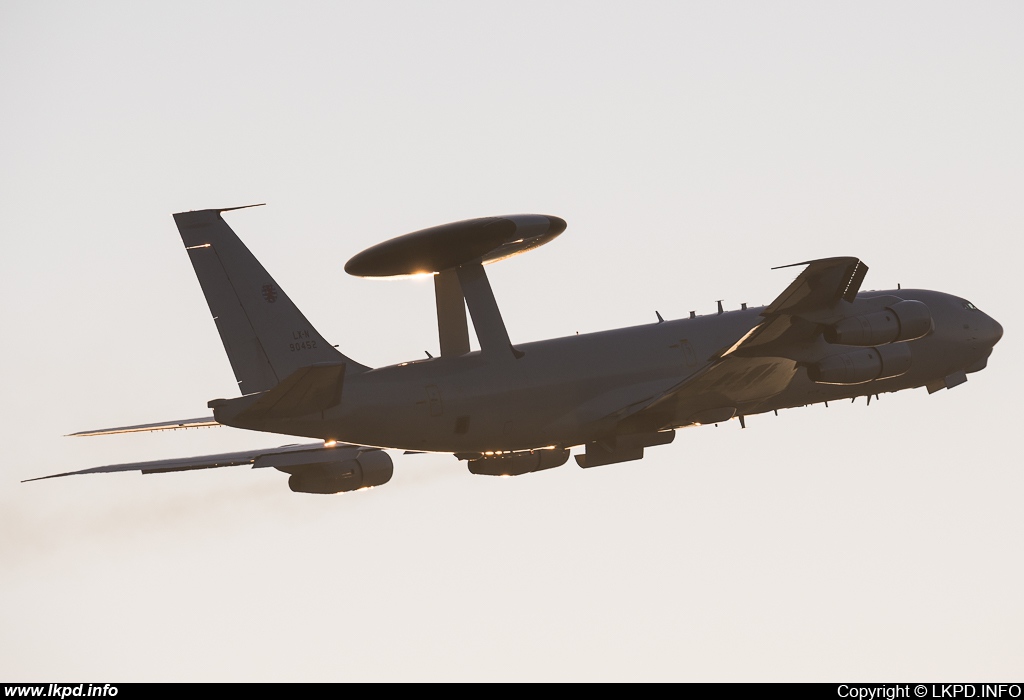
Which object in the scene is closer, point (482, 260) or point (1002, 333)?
point (482, 260)

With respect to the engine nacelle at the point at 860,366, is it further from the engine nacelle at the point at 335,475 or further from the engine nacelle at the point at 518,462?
the engine nacelle at the point at 335,475

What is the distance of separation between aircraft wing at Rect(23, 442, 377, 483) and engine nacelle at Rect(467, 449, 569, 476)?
2901mm

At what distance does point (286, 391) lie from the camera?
29.1 m

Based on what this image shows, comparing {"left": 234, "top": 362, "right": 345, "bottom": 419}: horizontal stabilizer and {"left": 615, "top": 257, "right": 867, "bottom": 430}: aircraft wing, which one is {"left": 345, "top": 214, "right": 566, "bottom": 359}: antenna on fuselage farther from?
{"left": 615, "top": 257, "right": 867, "bottom": 430}: aircraft wing

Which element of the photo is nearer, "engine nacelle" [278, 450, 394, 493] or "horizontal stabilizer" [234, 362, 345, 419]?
"horizontal stabilizer" [234, 362, 345, 419]

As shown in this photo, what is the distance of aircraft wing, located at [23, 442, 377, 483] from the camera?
117 feet

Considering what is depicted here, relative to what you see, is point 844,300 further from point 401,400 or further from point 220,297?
point 220,297

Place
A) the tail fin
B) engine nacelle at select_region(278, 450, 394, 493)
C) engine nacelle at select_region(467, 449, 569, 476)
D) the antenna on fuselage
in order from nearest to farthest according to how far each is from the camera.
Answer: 1. the antenna on fuselage
2. the tail fin
3. engine nacelle at select_region(467, 449, 569, 476)
4. engine nacelle at select_region(278, 450, 394, 493)

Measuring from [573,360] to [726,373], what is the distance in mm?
3634

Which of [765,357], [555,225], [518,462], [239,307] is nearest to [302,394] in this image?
[239,307]

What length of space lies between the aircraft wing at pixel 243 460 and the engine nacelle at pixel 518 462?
290cm

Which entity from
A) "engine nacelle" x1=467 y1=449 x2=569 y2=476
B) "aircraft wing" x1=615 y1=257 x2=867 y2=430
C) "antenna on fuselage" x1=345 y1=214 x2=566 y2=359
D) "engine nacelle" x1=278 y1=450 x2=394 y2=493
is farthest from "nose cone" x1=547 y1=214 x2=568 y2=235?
"engine nacelle" x1=278 y1=450 x2=394 y2=493

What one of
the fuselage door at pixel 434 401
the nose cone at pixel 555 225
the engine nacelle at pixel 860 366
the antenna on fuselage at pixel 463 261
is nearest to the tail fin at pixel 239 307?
the antenna on fuselage at pixel 463 261

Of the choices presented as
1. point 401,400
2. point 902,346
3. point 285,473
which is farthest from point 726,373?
point 285,473
